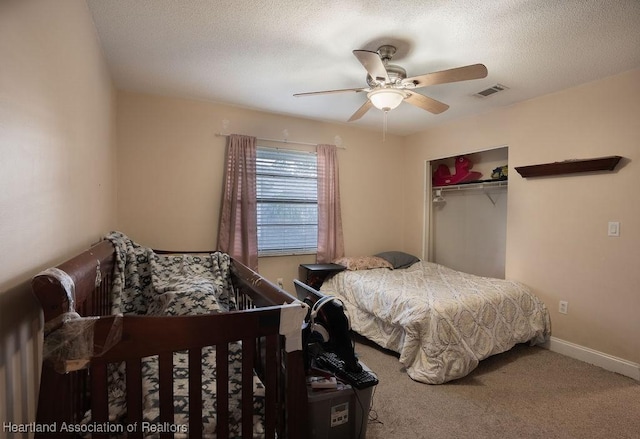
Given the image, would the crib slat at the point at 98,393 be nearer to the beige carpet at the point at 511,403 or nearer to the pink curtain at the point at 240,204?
the beige carpet at the point at 511,403

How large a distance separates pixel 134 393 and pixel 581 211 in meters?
3.38

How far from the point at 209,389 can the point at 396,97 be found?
1.98m

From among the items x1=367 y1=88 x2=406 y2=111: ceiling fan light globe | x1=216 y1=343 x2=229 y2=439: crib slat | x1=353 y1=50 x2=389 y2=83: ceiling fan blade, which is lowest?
x1=216 y1=343 x2=229 y2=439: crib slat

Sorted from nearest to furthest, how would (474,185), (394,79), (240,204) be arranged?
A: 1. (394,79)
2. (240,204)
3. (474,185)

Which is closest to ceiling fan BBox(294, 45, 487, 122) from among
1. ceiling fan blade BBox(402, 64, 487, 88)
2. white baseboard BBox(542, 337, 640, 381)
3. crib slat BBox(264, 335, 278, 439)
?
ceiling fan blade BBox(402, 64, 487, 88)

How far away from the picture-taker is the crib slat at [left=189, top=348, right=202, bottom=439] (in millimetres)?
935

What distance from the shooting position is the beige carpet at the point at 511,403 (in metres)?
1.81

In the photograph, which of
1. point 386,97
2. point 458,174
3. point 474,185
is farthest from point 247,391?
point 458,174

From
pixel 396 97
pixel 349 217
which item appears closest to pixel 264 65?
pixel 396 97

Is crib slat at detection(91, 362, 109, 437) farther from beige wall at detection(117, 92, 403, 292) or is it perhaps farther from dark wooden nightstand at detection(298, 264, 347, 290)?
dark wooden nightstand at detection(298, 264, 347, 290)

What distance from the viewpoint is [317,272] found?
346 cm

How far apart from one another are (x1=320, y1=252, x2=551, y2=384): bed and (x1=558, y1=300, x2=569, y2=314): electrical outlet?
4.7 inches

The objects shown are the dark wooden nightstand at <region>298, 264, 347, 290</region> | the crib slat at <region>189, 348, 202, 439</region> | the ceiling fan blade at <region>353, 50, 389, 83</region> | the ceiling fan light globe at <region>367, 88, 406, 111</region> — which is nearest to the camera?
the crib slat at <region>189, 348, 202, 439</region>

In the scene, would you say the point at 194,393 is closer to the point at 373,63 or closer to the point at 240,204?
the point at 373,63
